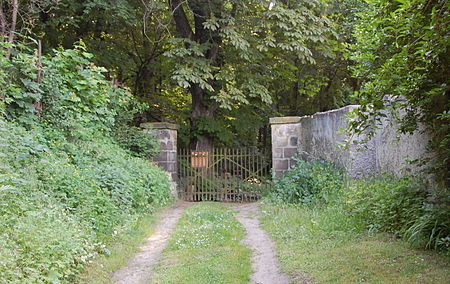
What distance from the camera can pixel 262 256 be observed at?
5.07 m

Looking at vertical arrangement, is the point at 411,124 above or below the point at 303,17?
below

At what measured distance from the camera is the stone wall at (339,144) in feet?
20.3

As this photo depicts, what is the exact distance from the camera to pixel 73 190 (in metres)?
5.36

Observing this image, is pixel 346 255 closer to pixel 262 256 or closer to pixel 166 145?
pixel 262 256

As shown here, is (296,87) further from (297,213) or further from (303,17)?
(297,213)

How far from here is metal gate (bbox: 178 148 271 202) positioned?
11797 millimetres

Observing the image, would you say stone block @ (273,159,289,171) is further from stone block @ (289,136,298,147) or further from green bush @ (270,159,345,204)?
green bush @ (270,159,345,204)

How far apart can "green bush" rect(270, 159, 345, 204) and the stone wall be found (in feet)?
0.84

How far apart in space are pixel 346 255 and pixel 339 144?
4.14 feet

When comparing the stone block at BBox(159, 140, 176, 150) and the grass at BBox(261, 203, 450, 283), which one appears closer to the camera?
the grass at BBox(261, 203, 450, 283)

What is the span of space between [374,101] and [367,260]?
1.66m

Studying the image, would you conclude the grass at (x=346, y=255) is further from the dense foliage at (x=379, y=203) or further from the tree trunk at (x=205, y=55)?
the tree trunk at (x=205, y=55)

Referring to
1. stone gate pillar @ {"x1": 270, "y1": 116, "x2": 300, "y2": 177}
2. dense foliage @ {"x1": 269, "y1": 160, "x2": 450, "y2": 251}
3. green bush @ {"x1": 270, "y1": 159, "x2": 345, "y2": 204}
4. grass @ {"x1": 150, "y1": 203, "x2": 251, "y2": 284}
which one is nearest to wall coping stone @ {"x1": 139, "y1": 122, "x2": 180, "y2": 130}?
stone gate pillar @ {"x1": 270, "y1": 116, "x2": 300, "y2": 177}

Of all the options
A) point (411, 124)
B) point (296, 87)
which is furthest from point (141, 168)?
point (296, 87)
